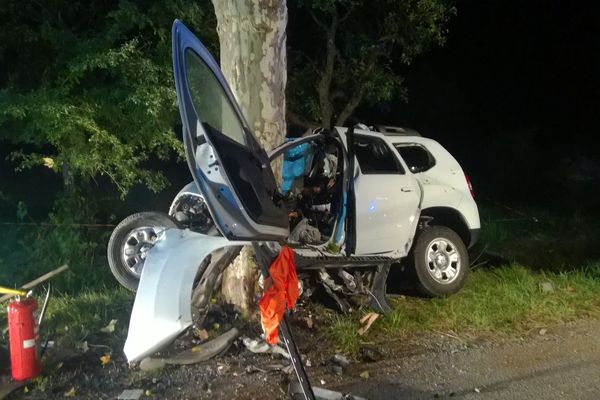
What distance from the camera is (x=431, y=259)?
22.2 ft

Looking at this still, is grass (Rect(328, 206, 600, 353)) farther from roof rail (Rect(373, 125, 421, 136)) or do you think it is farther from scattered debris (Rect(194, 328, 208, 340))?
roof rail (Rect(373, 125, 421, 136))

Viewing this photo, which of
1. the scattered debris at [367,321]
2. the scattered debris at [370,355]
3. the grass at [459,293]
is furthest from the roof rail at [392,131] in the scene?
the scattered debris at [370,355]

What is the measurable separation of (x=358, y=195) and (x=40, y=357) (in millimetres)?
3012

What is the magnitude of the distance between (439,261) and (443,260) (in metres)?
0.05

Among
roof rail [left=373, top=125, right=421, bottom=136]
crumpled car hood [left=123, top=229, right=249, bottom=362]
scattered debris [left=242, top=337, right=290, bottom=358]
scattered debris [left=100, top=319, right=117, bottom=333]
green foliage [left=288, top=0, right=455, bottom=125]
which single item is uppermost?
green foliage [left=288, top=0, right=455, bottom=125]

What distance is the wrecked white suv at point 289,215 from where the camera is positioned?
3176 millimetres

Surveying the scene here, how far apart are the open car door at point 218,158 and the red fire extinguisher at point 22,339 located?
2119 millimetres

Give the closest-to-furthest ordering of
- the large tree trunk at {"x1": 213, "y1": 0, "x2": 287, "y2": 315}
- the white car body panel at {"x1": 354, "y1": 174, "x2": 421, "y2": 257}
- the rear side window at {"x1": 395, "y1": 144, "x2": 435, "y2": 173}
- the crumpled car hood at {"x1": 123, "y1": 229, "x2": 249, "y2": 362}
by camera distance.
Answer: the crumpled car hood at {"x1": 123, "y1": 229, "x2": 249, "y2": 362} → the large tree trunk at {"x1": 213, "y1": 0, "x2": 287, "y2": 315} → the white car body panel at {"x1": 354, "y1": 174, "x2": 421, "y2": 257} → the rear side window at {"x1": 395, "y1": 144, "x2": 435, "y2": 173}

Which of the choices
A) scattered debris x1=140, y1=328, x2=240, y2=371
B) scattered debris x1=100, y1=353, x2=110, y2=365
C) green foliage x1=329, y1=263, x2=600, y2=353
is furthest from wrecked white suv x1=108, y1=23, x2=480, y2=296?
scattered debris x1=100, y1=353, x2=110, y2=365

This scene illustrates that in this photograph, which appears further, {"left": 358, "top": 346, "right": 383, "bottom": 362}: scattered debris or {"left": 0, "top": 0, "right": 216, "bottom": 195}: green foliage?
{"left": 0, "top": 0, "right": 216, "bottom": 195}: green foliage

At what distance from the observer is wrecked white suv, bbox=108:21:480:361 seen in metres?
3.18

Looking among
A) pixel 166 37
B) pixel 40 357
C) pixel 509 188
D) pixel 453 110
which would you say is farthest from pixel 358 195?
pixel 453 110

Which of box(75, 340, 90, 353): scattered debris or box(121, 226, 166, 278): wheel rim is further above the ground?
box(121, 226, 166, 278): wheel rim

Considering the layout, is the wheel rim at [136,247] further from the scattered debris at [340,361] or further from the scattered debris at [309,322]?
the scattered debris at [340,361]
